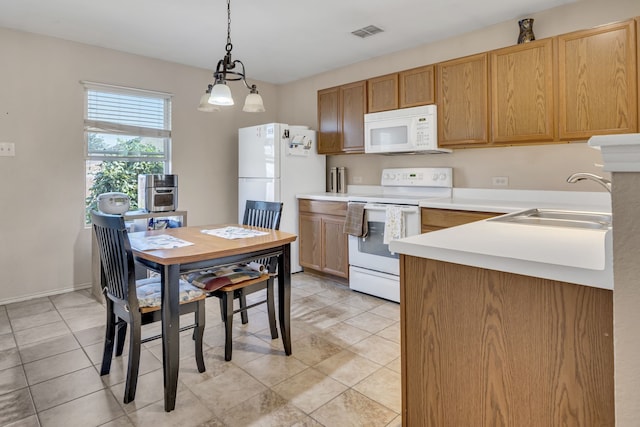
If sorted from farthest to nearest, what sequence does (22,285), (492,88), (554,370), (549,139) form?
(22,285) → (492,88) → (549,139) → (554,370)

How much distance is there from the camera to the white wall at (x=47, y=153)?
10.8 feet

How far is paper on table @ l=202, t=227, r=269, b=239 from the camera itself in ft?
7.76

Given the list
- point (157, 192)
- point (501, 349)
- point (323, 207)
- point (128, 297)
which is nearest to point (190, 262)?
point (128, 297)

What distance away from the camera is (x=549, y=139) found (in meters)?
2.66

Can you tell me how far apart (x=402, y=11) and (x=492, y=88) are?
93 centimetres

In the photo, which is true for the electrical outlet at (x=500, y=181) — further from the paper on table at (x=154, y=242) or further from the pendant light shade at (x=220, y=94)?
the paper on table at (x=154, y=242)

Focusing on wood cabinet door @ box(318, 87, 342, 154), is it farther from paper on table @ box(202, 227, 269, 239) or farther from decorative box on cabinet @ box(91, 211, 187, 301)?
paper on table @ box(202, 227, 269, 239)

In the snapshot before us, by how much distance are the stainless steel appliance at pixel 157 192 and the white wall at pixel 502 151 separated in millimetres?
1961

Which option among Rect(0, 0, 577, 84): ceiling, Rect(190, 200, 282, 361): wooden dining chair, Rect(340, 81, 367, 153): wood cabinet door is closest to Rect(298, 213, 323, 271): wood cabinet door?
Rect(340, 81, 367, 153): wood cabinet door

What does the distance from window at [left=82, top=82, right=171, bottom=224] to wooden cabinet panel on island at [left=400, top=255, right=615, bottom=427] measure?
3.60 metres

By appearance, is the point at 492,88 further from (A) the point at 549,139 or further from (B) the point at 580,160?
(B) the point at 580,160

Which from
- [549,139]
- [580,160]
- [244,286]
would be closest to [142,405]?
[244,286]

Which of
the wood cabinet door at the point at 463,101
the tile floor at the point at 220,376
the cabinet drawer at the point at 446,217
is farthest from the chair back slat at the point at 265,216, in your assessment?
the wood cabinet door at the point at 463,101

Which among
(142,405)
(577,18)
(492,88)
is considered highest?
(577,18)
